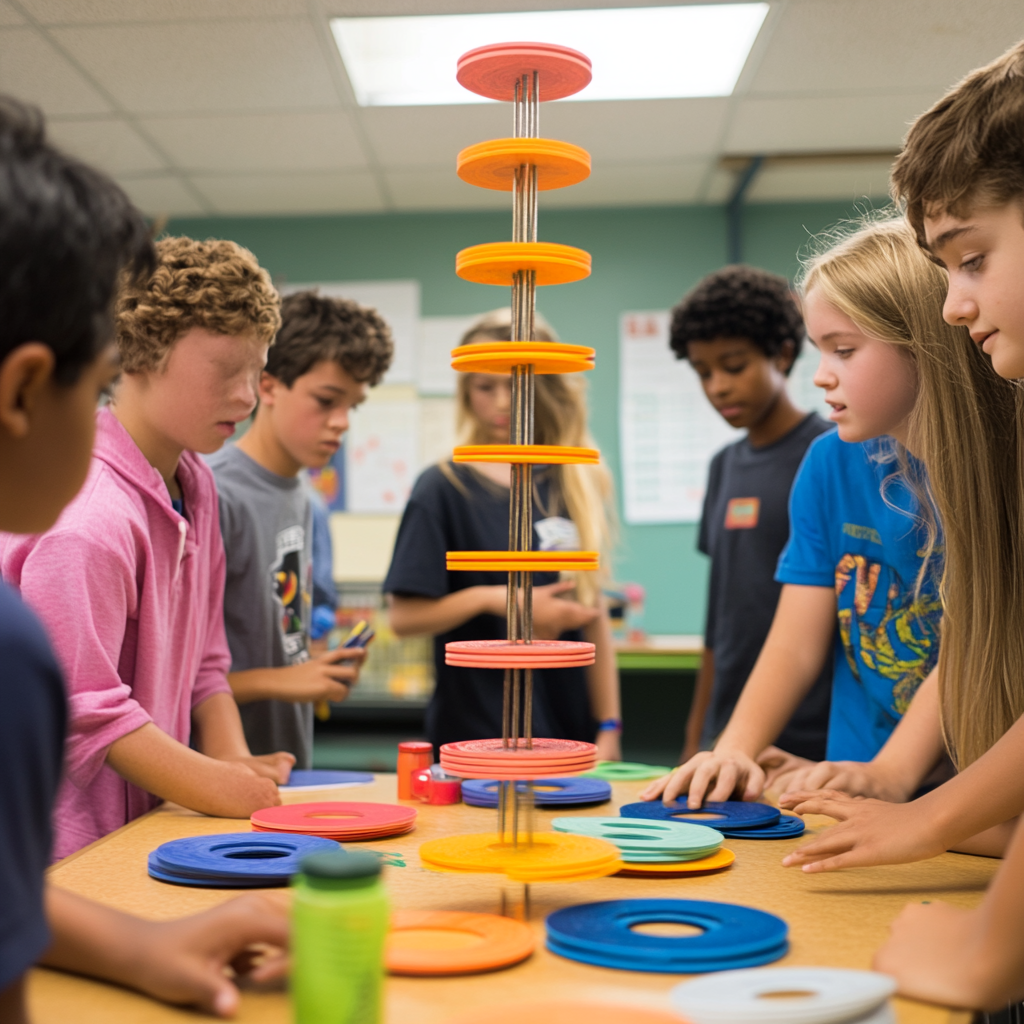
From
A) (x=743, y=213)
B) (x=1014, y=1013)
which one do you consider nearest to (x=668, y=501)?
(x=743, y=213)

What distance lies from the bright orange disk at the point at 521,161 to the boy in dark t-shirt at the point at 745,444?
133cm

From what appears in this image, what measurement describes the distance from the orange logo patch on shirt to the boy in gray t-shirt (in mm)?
869

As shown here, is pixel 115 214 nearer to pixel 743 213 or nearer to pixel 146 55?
pixel 146 55

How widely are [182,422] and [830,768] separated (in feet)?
3.18

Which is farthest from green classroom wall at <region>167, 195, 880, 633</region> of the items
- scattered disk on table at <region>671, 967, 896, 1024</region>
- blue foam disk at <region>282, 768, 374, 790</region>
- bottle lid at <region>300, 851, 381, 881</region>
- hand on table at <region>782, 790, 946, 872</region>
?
bottle lid at <region>300, 851, 381, 881</region>

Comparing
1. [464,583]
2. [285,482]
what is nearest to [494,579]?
[464,583]

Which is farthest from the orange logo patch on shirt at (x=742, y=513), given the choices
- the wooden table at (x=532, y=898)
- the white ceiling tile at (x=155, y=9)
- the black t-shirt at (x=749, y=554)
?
the white ceiling tile at (x=155, y=9)

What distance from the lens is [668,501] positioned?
405 cm

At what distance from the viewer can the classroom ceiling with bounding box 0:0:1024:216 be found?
2.64m

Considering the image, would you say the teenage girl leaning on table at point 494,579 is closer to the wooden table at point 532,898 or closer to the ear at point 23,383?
the wooden table at point 532,898

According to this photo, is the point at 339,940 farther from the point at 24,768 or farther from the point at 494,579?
the point at 494,579

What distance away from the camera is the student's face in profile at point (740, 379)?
2.29 m

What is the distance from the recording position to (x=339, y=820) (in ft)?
3.91

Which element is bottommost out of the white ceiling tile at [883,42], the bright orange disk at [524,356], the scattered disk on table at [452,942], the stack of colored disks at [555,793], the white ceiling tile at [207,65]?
the stack of colored disks at [555,793]
